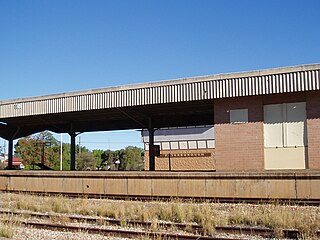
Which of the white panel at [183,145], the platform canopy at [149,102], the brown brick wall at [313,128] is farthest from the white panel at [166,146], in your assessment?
the brown brick wall at [313,128]

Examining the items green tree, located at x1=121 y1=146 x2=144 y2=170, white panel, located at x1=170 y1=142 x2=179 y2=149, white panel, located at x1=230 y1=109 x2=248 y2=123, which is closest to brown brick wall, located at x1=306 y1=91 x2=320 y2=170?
white panel, located at x1=230 y1=109 x2=248 y2=123

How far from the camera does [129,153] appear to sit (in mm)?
85812

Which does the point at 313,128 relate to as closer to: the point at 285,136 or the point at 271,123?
the point at 285,136

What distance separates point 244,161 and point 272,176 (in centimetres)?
457

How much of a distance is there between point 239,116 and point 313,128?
3.66 meters

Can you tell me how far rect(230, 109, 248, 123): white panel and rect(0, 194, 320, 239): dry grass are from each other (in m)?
6.08

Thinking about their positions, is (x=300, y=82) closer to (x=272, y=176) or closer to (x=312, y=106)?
(x=312, y=106)

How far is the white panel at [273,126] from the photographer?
21.1m

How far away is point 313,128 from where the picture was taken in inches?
798

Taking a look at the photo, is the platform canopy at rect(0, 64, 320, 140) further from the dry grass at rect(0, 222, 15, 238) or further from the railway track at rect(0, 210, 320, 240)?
the dry grass at rect(0, 222, 15, 238)

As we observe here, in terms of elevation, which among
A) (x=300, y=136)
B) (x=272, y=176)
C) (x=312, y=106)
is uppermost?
(x=312, y=106)

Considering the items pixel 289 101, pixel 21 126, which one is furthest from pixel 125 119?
pixel 289 101

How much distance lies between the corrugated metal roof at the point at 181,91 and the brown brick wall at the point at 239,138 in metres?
0.74

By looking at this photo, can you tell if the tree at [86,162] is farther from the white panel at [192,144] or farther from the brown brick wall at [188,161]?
the white panel at [192,144]
